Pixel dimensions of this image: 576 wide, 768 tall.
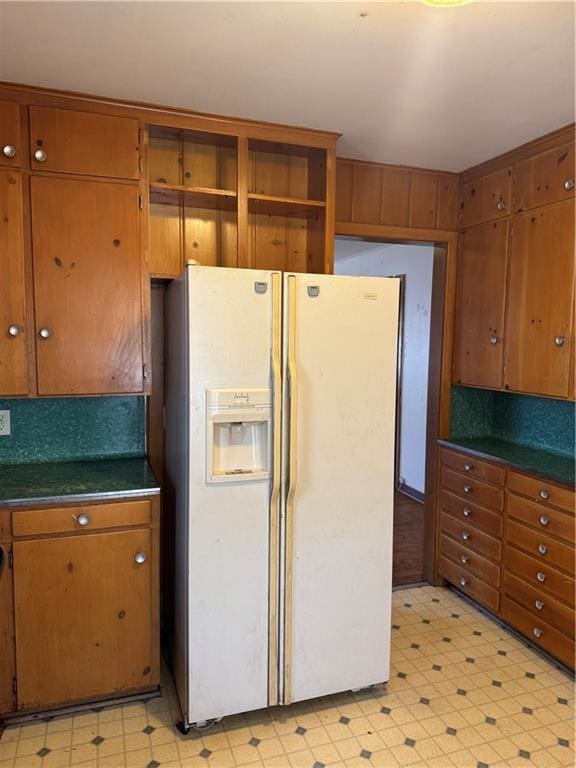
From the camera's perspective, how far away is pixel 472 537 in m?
2.98

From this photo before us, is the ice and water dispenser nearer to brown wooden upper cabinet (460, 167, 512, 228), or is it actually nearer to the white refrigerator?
the white refrigerator

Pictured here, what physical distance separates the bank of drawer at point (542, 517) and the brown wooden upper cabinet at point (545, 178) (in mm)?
1442

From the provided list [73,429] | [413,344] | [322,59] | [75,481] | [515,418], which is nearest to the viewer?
[322,59]

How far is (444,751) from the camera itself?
197 cm

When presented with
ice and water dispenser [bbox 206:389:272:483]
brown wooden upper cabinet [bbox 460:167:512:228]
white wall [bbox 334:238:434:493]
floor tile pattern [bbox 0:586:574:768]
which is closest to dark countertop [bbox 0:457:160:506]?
ice and water dispenser [bbox 206:389:272:483]

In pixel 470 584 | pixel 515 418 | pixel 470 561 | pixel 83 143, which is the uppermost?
pixel 83 143

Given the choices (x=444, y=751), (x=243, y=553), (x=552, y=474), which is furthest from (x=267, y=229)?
(x=444, y=751)

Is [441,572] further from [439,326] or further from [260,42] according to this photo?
[260,42]

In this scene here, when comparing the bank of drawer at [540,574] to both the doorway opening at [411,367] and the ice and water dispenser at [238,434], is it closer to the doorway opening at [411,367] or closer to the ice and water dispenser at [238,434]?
the ice and water dispenser at [238,434]

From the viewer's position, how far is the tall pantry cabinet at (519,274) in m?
2.46

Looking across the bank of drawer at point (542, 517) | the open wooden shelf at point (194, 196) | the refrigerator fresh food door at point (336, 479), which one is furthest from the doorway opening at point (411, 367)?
the refrigerator fresh food door at point (336, 479)

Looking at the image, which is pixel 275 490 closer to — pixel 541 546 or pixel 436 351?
pixel 541 546

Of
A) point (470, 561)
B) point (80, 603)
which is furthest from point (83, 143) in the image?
point (470, 561)

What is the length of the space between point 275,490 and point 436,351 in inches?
65.1
